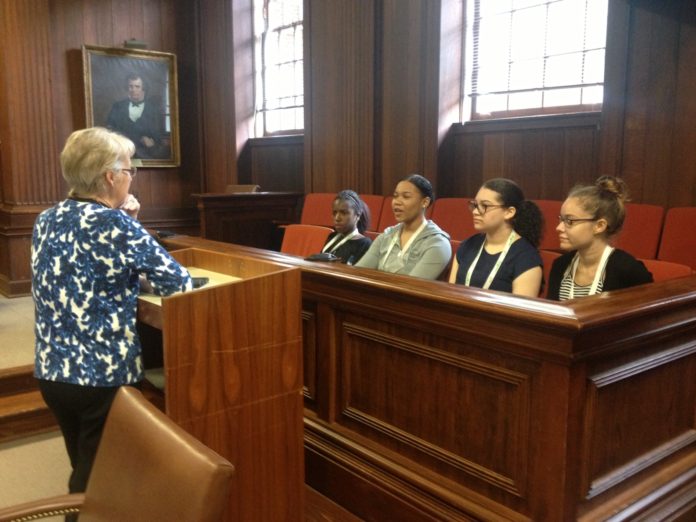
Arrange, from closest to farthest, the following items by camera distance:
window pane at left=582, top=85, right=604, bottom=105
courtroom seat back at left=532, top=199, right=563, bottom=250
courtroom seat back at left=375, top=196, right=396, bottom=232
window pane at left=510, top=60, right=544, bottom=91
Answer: courtroom seat back at left=532, top=199, right=563, bottom=250 < window pane at left=582, top=85, right=604, bottom=105 < window pane at left=510, top=60, right=544, bottom=91 < courtroom seat back at left=375, top=196, right=396, bottom=232

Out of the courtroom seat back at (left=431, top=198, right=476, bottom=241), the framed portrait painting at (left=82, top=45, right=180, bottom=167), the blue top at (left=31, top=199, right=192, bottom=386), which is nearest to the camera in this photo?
the blue top at (left=31, top=199, right=192, bottom=386)

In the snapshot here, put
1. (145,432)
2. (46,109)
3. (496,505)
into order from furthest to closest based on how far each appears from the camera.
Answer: (46,109), (496,505), (145,432)

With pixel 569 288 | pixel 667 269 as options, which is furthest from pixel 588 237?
pixel 667 269

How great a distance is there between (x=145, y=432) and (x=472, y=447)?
42.2 inches

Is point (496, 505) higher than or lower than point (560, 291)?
lower

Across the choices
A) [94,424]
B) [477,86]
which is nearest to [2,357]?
[94,424]

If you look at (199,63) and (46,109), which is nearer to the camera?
(46,109)

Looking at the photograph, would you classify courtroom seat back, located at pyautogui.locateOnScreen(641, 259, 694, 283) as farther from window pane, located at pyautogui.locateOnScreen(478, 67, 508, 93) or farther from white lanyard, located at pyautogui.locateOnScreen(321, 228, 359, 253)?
window pane, located at pyautogui.locateOnScreen(478, 67, 508, 93)

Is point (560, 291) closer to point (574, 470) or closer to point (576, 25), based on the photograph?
point (574, 470)

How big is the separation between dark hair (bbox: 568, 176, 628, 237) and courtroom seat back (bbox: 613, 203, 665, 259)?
42.2 inches

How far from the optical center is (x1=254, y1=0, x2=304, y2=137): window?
6734mm

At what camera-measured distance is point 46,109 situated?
6301mm

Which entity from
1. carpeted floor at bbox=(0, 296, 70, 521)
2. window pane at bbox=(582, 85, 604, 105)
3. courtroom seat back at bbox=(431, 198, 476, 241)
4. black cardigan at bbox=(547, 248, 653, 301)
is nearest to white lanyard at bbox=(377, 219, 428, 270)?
black cardigan at bbox=(547, 248, 653, 301)

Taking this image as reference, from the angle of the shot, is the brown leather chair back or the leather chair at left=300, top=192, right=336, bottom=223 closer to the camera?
the brown leather chair back
